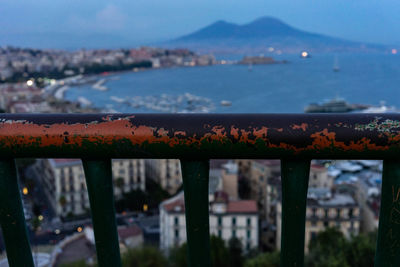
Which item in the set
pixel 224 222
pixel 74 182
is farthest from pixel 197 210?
pixel 74 182

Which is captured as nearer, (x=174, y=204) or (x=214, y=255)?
(x=214, y=255)

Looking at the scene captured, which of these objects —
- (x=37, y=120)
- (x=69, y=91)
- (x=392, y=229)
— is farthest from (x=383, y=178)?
(x=69, y=91)

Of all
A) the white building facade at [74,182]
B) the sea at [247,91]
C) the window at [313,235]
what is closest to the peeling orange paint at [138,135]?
the window at [313,235]

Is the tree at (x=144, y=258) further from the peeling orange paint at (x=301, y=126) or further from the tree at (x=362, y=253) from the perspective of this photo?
the peeling orange paint at (x=301, y=126)

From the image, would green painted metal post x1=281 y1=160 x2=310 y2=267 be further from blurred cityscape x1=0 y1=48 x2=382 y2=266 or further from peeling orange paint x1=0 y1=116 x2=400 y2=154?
blurred cityscape x1=0 y1=48 x2=382 y2=266

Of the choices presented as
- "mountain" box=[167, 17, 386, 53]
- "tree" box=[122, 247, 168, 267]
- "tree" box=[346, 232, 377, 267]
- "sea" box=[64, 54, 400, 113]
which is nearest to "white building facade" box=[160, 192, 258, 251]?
"tree" box=[122, 247, 168, 267]

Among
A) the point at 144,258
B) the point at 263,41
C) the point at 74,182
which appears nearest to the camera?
the point at 144,258

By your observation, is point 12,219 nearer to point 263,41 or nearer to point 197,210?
point 197,210
